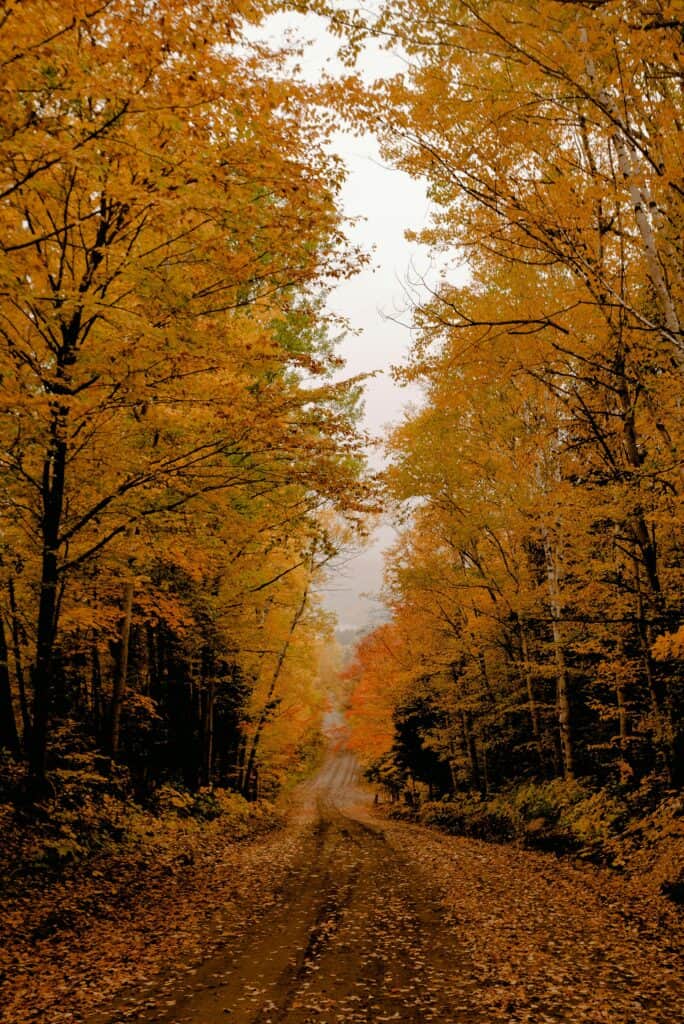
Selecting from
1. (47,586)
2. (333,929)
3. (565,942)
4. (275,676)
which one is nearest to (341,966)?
(333,929)

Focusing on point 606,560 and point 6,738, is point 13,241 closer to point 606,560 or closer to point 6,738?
point 6,738

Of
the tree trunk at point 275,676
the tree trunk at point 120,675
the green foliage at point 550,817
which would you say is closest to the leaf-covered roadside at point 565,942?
the green foliage at point 550,817

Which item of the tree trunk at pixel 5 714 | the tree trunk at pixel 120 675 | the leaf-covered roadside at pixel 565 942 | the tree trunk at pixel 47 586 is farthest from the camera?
the tree trunk at pixel 120 675

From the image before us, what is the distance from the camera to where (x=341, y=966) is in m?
6.10

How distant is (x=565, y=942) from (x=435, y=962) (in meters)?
1.72

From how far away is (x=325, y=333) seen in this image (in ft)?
52.5

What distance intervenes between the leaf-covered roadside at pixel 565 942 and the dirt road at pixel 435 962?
0.06ft

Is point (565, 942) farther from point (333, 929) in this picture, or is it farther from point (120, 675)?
point (120, 675)

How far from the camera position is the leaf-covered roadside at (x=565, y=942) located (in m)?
5.21

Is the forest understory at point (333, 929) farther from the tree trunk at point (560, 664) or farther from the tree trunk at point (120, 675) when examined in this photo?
the tree trunk at point (560, 664)

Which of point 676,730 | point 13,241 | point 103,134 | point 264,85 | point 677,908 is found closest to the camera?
point 103,134

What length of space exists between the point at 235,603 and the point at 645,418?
10.2 metres

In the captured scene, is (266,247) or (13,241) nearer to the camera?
(13,241)

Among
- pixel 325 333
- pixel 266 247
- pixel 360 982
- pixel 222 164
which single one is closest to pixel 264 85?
pixel 222 164
